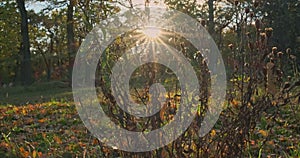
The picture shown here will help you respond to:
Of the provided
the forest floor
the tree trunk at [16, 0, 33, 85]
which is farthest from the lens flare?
the tree trunk at [16, 0, 33, 85]

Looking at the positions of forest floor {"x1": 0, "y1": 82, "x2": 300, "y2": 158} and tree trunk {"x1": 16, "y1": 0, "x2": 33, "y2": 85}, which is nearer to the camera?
forest floor {"x1": 0, "y1": 82, "x2": 300, "y2": 158}

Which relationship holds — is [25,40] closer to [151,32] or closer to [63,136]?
[63,136]

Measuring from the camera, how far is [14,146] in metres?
4.02

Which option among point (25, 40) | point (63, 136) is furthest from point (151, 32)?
point (25, 40)

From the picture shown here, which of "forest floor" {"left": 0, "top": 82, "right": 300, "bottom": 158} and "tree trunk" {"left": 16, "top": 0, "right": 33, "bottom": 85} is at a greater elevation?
"tree trunk" {"left": 16, "top": 0, "right": 33, "bottom": 85}

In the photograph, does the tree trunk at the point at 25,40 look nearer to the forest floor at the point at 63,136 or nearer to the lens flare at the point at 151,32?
the forest floor at the point at 63,136

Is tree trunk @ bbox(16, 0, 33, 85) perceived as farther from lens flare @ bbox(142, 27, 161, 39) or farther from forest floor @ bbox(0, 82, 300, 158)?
lens flare @ bbox(142, 27, 161, 39)

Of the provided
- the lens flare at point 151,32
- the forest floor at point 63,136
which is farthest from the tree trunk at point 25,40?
the lens flare at point 151,32

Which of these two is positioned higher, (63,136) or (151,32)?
(151,32)

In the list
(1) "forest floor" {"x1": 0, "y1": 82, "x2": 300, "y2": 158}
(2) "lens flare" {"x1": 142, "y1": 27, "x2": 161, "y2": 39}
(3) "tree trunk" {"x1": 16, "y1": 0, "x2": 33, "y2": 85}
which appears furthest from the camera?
(3) "tree trunk" {"x1": 16, "y1": 0, "x2": 33, "y2": 85}

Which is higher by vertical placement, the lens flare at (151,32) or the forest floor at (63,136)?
the lens flare at (151,32)

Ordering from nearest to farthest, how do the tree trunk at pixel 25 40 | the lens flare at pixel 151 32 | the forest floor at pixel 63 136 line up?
1. the lens flare at pixel 151 32
2. the forest floor at pixel 63 136
3. the tree trunk at pixel 25 40

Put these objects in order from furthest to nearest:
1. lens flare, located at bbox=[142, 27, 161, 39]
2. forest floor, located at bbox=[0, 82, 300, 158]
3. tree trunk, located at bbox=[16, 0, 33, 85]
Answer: tree trunk, located at bbox=[16, 0, 33, 85], forest floor, located at bbox=[0, 82, 300, 158], lens flare, located at bbox=[142, 27, 161, 39]

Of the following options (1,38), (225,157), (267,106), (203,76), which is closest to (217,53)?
(203,76)
